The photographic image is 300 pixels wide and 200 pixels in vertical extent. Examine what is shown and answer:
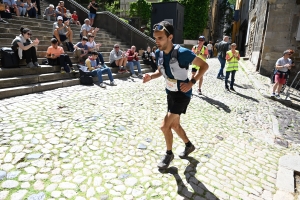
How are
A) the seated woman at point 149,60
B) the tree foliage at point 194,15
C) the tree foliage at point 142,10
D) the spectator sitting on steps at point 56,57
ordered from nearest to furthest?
the spectator sitting on steps at point 56,57, the seated woman at point 149,60, the tree foliage at point 194,15, the tree foliage at point 142,10

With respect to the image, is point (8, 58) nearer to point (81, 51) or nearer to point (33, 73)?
point (33, 73)

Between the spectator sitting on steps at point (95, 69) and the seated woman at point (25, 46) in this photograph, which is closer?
the seated woman at point (25, 46)

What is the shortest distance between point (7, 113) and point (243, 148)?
4953 millimetres

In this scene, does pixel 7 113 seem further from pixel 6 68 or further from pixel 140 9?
pixel 140 9

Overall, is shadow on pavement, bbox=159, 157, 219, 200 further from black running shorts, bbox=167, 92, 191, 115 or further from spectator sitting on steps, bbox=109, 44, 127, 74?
spectator sitting on steps, bbox=109, 44, 127, 74

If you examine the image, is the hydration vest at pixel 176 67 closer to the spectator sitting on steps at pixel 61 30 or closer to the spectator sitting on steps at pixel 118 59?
the spectator sitting on steps at pixel 118 59

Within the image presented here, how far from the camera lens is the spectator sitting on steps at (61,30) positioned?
928cm

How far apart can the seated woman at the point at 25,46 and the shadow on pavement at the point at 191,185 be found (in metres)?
6.09

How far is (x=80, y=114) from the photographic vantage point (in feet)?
16.0

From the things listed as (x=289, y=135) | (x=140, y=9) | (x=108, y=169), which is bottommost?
(x=289, y=135)

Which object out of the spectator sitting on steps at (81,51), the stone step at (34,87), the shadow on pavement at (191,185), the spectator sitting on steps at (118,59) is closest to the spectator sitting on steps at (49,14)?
the spectator sitting on steps at (81,51)

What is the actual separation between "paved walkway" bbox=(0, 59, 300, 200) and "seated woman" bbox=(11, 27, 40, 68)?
1794 millimetres

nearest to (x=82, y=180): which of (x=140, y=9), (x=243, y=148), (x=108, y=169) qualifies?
(x=108, y=169)

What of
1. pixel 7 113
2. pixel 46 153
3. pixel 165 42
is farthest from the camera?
pixel 7 113
